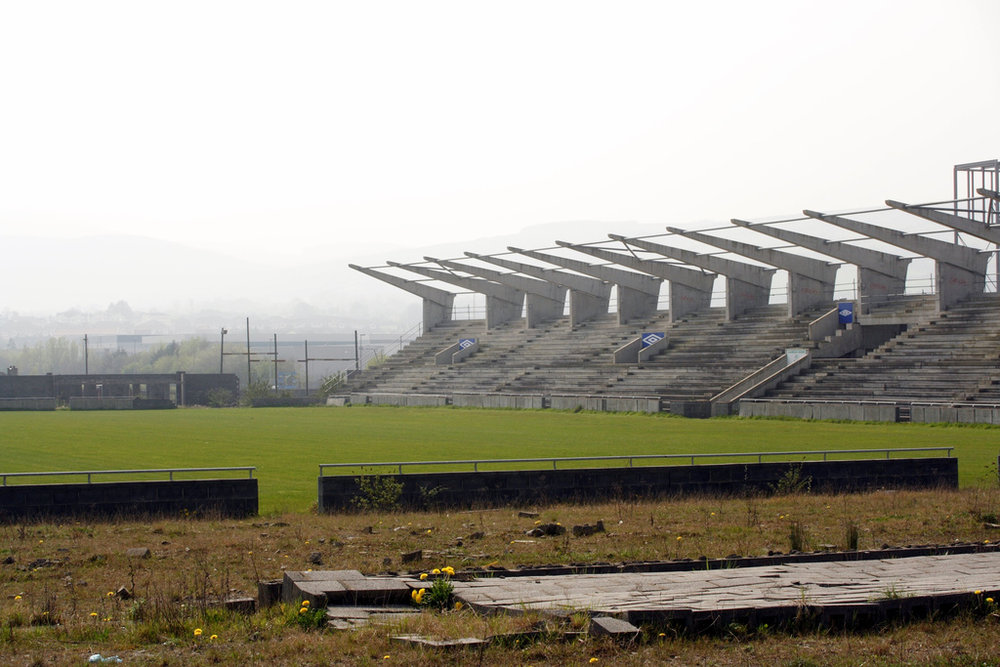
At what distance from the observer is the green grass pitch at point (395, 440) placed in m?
25.5

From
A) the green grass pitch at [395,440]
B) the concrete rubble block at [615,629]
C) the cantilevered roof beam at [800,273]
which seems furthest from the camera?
the cantilevered roof beam at [800,273]

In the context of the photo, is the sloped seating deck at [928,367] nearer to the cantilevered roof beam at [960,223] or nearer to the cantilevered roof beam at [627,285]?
the cantilevered roof beam at [960,223]

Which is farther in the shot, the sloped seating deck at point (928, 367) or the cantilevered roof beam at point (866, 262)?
the cantilevered roof beam at point (866, 262)

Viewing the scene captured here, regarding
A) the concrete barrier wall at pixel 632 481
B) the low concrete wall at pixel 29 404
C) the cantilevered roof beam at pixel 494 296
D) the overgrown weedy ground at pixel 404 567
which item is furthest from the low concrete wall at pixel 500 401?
the overgrown weedy ground at pixel 404 567

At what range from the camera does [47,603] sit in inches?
404

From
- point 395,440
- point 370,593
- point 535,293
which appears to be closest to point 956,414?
point 395,440

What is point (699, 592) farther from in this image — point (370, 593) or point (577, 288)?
point (577, 288)

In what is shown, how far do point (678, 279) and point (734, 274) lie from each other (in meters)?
4.61

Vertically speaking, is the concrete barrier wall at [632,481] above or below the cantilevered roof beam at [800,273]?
below

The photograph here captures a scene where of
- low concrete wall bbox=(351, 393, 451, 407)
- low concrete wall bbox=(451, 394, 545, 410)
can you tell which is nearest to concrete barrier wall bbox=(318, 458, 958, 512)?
low concrete wall bbox=(451, 394, 545, 410)

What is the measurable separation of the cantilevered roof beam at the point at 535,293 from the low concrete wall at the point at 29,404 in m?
24.2

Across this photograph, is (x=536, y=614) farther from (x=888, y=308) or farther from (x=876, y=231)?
(x=888, y=308)

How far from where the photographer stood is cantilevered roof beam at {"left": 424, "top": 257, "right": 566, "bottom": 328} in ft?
243

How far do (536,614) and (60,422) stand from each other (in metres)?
41.5
